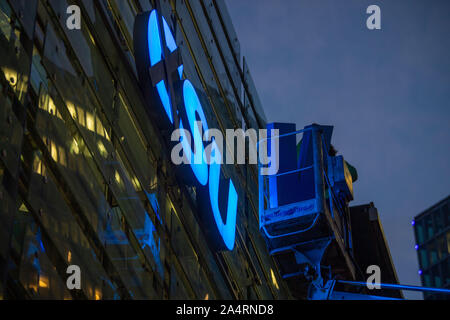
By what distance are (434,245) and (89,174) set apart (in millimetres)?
67614

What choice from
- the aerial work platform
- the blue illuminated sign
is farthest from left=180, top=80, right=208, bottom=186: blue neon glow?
the aerial work platform

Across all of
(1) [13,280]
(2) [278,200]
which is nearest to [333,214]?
(2) [278,200]

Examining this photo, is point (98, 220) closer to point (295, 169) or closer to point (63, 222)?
point (63, 222)

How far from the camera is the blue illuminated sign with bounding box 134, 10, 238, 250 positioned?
11148mm

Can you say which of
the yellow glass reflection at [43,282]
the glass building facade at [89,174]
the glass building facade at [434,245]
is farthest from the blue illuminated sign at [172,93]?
the glass building facade at [434,245]

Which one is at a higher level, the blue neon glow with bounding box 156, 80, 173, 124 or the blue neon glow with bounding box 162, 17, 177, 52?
the blue neon glow with bounding box 162, 17, 177, 52

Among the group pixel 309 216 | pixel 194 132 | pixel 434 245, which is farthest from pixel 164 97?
pixel 434 245

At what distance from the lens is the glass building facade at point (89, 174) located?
7.41m

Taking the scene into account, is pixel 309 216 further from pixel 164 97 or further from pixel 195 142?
pixel 164 97

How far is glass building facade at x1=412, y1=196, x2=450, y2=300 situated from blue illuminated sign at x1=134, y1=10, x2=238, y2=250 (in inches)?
2360

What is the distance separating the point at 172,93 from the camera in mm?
11672

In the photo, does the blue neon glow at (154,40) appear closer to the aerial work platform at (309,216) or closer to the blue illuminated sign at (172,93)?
the blue illuminated sign at (172,93)

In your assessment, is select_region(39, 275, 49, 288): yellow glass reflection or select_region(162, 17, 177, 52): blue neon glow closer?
select_region(39, 275, 49, 288): yellow glass reflection

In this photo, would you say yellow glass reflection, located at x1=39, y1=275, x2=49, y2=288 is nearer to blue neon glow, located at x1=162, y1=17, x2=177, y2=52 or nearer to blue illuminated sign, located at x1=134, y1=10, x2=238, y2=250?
blue illuminated sign, located at x1=134, y1=10, x2=238, y2=250
